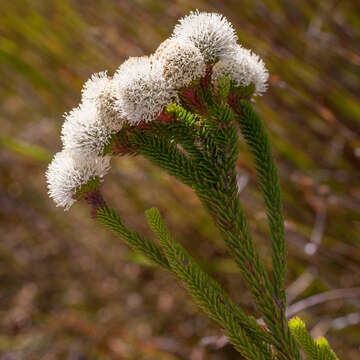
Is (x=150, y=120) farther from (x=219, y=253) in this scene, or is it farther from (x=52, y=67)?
(x=219, y=253)

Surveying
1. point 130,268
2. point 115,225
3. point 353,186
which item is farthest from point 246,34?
point 130,268

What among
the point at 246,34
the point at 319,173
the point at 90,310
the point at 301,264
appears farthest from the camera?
the point at 90,310

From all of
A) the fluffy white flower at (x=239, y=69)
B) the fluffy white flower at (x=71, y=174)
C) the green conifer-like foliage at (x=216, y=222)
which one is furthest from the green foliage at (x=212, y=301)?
the fluffy white flower at (x=239, y=69)

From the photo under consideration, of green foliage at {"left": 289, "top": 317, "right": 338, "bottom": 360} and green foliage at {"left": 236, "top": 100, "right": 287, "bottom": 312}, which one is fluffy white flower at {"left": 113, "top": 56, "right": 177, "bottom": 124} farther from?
green foliage at {"left": 289, "top": 317, "right": 338, "bottom": 360}

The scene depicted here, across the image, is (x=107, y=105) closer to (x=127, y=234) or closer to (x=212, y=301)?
(x=127, y=234)

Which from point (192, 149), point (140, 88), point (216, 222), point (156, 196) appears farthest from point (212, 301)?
point (156, 196)

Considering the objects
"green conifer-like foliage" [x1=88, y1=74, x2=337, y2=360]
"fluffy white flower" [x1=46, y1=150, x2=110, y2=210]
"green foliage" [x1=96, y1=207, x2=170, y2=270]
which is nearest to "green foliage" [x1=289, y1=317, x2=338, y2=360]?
"green conifer-like foliage" [x1=88, y1=74, x2=337, y2=360]
